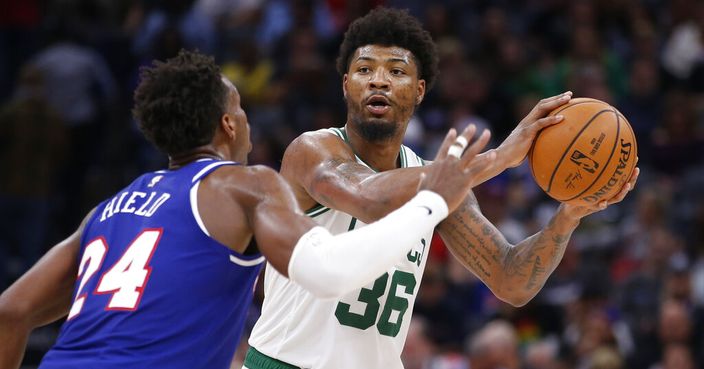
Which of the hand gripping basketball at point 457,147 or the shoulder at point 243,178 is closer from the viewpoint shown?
the shoulder at point 243,178

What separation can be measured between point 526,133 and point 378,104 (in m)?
0.84

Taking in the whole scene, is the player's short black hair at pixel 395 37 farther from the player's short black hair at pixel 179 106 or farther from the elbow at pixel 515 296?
the player's short black hair at pixel 179 106

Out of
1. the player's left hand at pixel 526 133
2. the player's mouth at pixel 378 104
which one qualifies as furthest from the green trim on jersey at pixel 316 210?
the player's left hand at pixel 526 133

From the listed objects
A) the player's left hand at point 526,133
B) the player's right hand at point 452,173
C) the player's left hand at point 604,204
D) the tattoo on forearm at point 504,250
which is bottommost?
the tattoo on forearm at point 504,250

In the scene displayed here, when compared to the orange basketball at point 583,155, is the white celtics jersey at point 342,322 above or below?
below

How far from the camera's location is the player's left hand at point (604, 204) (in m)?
5.52

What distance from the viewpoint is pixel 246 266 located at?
14.7 feet

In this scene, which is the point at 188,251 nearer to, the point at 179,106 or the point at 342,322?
the point at 179,106

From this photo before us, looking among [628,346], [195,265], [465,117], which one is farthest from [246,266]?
[465,117]

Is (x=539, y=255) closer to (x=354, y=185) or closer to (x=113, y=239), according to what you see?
(x=354, y=185)

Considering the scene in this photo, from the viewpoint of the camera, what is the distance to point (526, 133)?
538 cm

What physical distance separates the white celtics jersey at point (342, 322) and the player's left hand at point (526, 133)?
2.01 feet

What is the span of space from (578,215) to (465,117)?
6.78 meters

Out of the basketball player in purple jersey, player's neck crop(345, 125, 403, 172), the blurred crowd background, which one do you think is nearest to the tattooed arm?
player's neck crop(345, 125, 403, 172)
